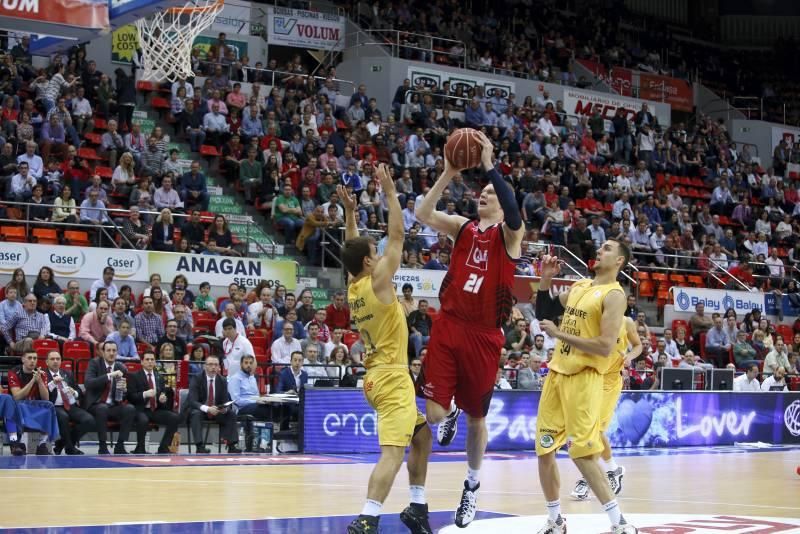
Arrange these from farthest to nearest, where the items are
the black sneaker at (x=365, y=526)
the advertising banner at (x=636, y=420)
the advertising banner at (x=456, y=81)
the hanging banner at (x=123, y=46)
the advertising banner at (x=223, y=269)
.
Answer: the advertising banner at (x=456, y=81), the hanging banner at (x=123, y=46), the advertising banner at (x=223, y=269), the advertising banner at (x=636, y=420), the black sneaker at (x=365, y=526)

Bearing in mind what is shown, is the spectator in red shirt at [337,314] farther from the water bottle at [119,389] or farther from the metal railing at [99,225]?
the water bottle at [119,389]

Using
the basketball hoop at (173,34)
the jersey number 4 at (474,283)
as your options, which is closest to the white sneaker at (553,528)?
the jersey number 4 at (474,283)

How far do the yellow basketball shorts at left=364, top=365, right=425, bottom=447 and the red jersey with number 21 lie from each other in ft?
2.27

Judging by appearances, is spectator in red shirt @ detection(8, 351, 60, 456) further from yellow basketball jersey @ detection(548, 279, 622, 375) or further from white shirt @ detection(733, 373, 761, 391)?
white shirt @ detection(733, 373, 761, 391)

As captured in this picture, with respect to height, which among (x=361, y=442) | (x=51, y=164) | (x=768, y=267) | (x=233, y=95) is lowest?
(x=361, y=442)

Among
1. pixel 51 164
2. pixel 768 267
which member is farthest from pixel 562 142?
pixel 51 164

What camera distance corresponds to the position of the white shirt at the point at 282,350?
17453 mm

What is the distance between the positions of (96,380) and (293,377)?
284 cm

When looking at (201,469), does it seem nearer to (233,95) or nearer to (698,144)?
(233,95)

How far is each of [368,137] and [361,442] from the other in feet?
35.2

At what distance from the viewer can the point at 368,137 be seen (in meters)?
25.5

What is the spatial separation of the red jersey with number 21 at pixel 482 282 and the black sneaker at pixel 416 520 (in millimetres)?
1287

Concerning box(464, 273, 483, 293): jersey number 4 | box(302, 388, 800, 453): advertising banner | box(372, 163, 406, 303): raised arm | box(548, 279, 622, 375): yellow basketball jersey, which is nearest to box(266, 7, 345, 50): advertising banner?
box(302, 388, 800, 453): advertising banner

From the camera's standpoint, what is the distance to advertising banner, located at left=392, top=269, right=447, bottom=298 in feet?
69.3
